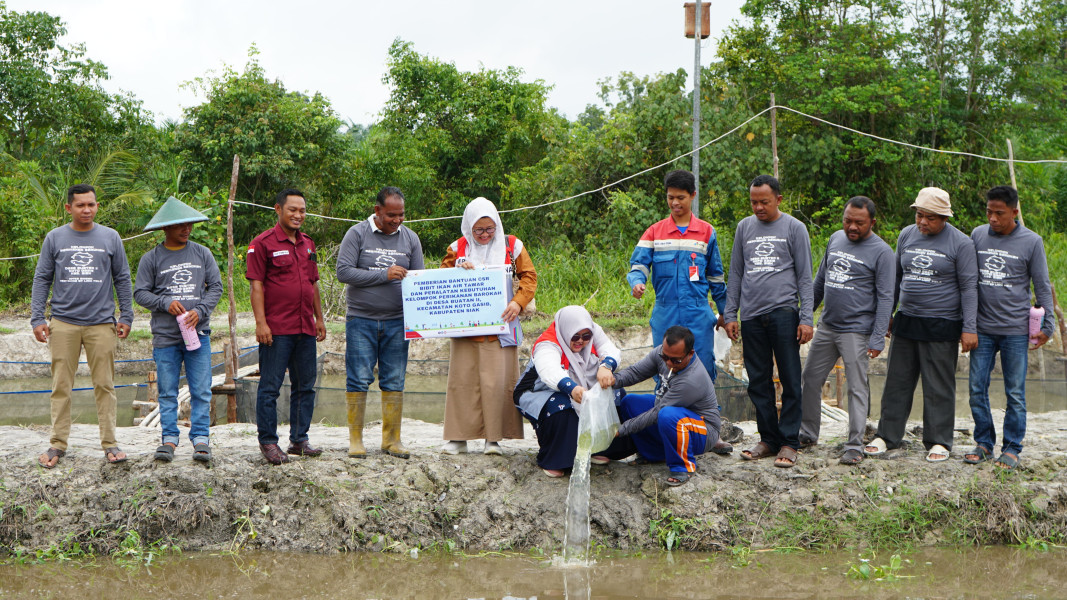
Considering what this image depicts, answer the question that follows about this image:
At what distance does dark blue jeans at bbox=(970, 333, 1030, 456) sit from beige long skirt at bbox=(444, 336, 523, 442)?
112 inches

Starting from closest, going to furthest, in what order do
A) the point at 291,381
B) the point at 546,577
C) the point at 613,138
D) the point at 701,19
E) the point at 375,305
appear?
the point at 546,577 → the point at 291,381 → the point at 375,305 → the point at 701,19 → the point at 613,138

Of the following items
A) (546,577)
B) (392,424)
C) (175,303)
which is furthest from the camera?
(392,424)

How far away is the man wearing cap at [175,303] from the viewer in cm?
499

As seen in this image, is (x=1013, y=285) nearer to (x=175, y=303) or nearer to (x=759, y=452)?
(x=759, y=452)

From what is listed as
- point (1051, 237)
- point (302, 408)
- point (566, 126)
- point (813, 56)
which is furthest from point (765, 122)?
point (302, 408)

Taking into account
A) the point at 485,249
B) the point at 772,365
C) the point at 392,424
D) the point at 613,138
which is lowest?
the point at 392,424

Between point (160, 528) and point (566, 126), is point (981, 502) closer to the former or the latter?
point (160, 528)

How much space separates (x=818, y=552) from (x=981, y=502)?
1077mm

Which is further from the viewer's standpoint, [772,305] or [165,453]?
[772,305]

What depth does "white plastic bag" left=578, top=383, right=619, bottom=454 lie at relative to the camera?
4.95m

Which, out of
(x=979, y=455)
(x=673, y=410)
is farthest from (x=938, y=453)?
(x=673, y=410)

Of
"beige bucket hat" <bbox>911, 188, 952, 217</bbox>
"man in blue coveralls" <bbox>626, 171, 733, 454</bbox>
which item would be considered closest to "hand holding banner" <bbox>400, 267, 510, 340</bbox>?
"man in blue coveralls" <bbox>626, 171, 733, 454</bbox>

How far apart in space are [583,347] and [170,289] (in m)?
2.47

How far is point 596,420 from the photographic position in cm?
499
